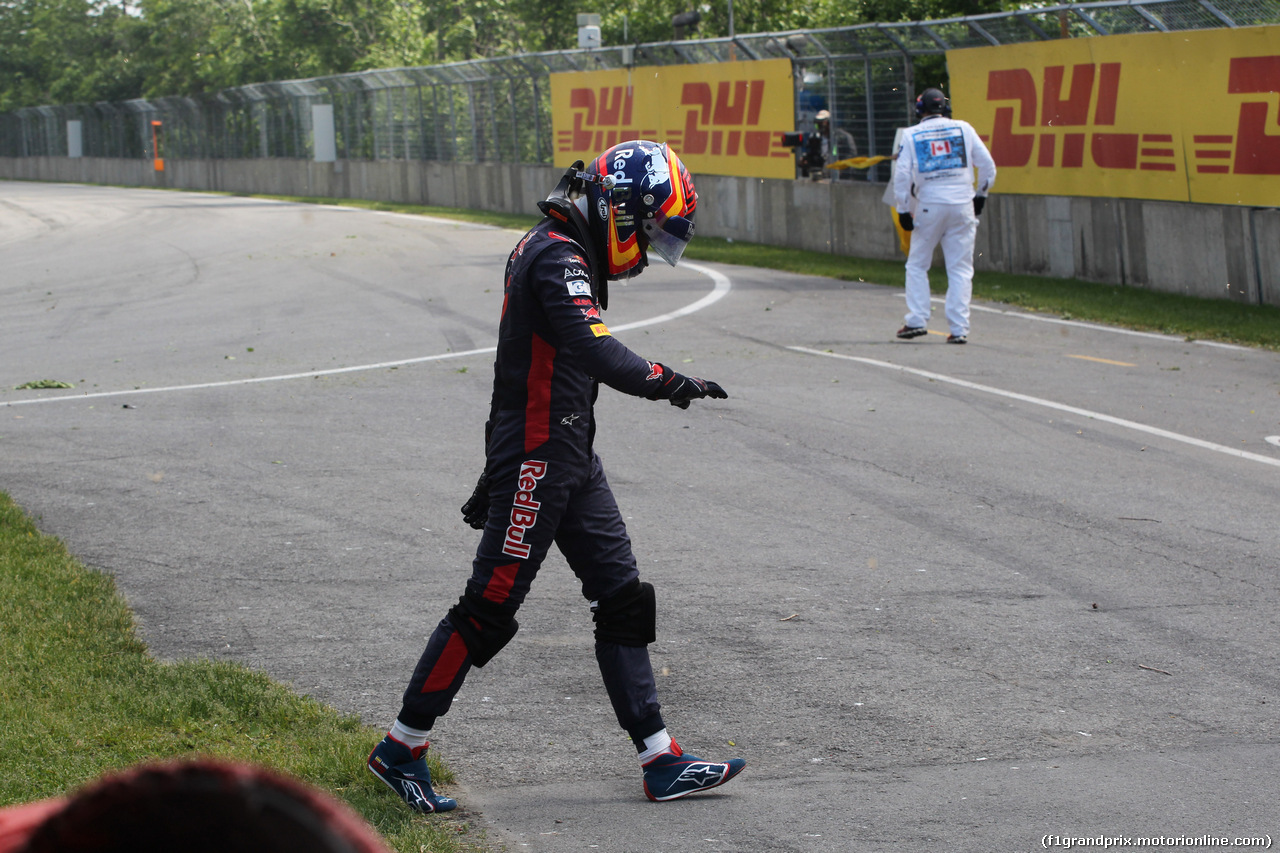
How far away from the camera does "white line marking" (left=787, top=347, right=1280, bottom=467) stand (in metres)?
8.30

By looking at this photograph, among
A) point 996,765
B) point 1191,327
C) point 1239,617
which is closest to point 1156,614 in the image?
point 1239,617

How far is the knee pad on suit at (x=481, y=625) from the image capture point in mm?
3865

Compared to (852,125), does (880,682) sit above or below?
below

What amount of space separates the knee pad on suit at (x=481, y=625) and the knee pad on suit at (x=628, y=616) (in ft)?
0.89

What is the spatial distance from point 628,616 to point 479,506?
538 millimetres

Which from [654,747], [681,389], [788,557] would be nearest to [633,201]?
[681,389]

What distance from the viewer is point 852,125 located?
21766mm

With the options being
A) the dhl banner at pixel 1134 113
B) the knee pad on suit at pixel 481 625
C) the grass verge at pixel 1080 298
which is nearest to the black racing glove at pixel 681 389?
the knee pad on suit at pixel 481 625

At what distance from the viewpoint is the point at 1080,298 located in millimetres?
15289

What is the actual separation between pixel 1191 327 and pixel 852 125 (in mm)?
9637

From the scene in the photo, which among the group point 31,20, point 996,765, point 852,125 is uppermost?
point 31,20

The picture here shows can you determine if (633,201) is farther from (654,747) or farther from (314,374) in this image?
(314,374)

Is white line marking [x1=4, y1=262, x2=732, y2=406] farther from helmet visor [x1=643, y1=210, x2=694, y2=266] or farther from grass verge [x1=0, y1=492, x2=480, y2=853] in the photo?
helmet visor [x1=643, y1=210, x2=694, y2=266]

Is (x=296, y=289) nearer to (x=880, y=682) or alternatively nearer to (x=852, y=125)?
(x=852, y=125)
